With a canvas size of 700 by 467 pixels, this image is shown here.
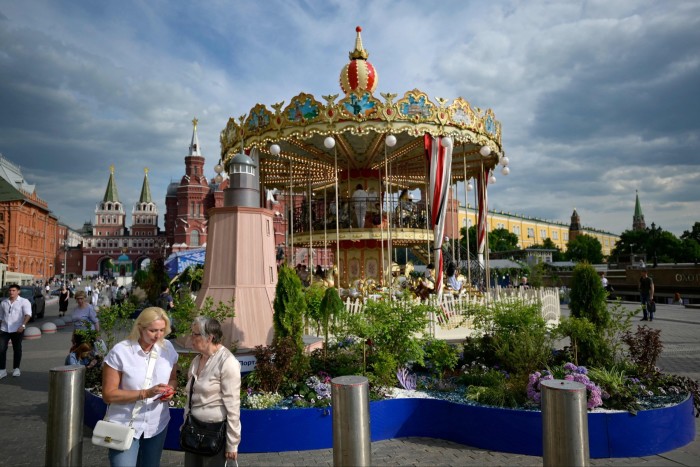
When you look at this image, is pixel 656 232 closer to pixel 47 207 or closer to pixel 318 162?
pixel 318 162

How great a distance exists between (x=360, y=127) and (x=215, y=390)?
993 centimetres

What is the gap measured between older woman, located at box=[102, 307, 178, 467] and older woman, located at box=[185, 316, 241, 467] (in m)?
0.21

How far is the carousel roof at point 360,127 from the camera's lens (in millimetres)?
11914

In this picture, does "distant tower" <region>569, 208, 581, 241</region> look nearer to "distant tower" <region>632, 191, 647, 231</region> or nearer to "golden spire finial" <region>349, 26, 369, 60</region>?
"distant tower" <region>632, 191, 647, 231</region>

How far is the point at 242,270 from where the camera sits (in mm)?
6773

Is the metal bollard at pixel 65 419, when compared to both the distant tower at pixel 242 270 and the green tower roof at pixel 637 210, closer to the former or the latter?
the distant tower at pixel 242 270

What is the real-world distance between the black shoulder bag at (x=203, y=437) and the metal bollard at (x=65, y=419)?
1.21m

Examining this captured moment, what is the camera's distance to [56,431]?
3438mm

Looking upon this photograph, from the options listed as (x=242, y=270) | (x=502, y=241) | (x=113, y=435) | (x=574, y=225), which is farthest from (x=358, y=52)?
(x=574, y=225)

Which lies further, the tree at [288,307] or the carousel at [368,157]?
the carousel at [368,157]

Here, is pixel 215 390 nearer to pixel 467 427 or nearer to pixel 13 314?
pixel 467 427

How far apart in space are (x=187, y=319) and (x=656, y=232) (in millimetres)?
72277

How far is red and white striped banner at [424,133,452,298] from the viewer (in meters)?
12.1

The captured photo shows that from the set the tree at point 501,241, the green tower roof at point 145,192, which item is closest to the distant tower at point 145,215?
the green tower roof at point 145,192
